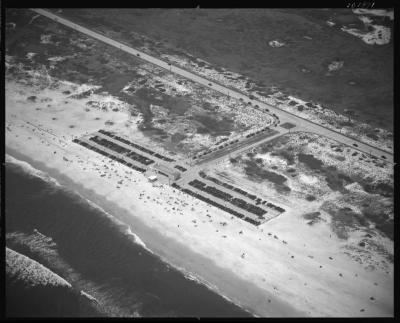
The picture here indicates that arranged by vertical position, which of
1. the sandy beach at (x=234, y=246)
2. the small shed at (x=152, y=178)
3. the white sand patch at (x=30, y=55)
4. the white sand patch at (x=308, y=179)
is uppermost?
the white sand patch at (x=30, y=55)

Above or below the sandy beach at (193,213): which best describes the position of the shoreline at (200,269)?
below

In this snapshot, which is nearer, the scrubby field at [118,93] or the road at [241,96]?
the road at [241,96]

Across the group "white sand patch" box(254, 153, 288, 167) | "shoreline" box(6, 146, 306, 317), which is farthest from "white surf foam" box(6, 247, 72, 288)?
"white sand patch" box(254, 153, 288, 167)

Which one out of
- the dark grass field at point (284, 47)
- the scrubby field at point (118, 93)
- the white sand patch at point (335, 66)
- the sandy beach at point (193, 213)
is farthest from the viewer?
the white sand patch at point (335, 66)

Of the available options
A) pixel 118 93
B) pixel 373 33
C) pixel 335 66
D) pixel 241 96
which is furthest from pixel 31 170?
pixel 373 33

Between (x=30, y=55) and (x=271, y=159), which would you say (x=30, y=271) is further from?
(x=30, y=55)

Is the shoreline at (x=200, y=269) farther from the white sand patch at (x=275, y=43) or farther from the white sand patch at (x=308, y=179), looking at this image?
the white sand patch at (x=275, y=43)

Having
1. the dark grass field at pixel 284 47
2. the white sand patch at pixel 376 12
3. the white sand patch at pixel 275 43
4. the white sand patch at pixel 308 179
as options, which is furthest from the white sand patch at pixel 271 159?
the white sand patch at pixel 376 12

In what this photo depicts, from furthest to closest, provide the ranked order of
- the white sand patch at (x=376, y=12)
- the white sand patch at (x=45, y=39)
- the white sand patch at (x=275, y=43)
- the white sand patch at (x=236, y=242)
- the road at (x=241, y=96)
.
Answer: the white sand patch at (x=376, y=12) < the white sand patch at (x=275, y=43) < the white sand patch at (x=45, y=39) < the road at (x=241, y=96) < the white sand patch at (x=236, y=242)
